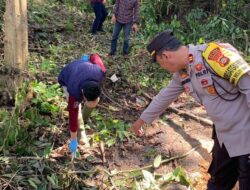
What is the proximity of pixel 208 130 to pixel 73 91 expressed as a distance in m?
2.40

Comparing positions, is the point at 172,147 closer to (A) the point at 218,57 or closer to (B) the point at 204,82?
(B) the point at 204,82

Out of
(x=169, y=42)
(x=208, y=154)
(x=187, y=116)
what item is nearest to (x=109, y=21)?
(x=187, y=116)


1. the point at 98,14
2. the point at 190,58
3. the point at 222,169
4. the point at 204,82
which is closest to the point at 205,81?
the point at 204,82

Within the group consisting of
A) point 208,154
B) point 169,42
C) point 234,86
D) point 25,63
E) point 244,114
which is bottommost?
point 208,154

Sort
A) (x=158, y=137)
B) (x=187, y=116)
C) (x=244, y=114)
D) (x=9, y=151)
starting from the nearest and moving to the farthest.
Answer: (x=244, y=114), (x=9, y=151), (x=158, y=137), (x=187, y=116)

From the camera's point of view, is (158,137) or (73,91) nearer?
(73,91)

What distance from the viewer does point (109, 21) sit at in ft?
32.6

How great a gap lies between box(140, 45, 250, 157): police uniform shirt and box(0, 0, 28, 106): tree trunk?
7.62 feet

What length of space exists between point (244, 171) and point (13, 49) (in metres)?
3.02

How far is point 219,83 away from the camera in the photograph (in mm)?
2648

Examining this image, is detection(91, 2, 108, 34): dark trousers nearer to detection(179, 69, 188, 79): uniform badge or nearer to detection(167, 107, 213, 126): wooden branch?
detection(167, 107, 213, 126): wooden branch

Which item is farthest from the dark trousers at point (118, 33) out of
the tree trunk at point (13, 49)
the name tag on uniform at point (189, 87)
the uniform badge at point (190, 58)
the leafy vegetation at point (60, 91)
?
the uniform badge at point (190, 58)

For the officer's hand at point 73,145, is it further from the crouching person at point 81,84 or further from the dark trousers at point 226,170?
the dark trousers at point 226,170

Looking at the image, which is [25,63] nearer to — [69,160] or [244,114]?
[69,160]
